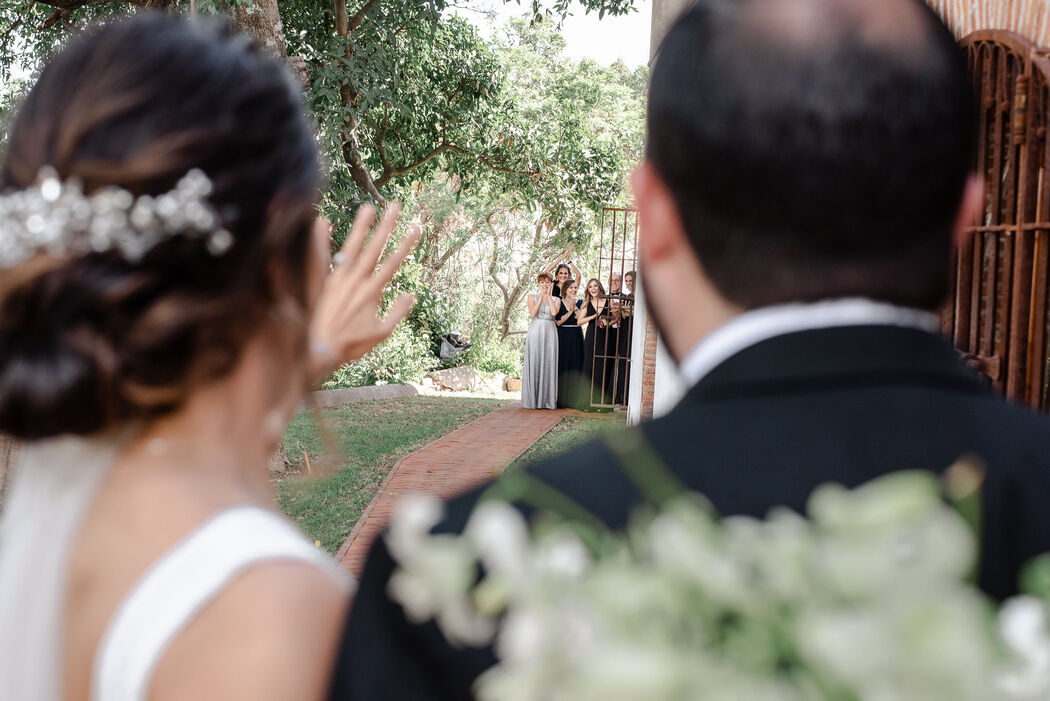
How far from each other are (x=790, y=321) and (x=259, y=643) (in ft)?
2.14

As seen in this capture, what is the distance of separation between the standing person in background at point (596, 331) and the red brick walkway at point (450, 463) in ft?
4.59

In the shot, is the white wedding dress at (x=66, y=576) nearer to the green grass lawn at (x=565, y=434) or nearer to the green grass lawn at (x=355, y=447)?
the green grass lawn at (x=355, y=447)

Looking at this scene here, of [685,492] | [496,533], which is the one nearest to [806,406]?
[685,492]

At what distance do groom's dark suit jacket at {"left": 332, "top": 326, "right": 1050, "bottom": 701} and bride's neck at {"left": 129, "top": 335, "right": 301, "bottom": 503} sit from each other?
18.3 inches

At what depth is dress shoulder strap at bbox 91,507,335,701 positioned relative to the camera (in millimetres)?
1030

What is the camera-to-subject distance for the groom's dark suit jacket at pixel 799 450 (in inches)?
29.2

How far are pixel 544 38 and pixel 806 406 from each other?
28.1m

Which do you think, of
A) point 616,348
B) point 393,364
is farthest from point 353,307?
point 393,364

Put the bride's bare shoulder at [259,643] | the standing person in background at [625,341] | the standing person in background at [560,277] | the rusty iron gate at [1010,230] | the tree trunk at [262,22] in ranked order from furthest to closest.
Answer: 1. the standing person in background at [560,277]
2. the standing person in background at [625,341]
3. the tree trunk at [262,22]
4. the rusty iron gate at [1010,230]
5. the bride's bare shoulder at [259,643]

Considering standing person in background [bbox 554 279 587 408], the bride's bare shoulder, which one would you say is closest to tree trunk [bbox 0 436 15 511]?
the bride's bare shoulder

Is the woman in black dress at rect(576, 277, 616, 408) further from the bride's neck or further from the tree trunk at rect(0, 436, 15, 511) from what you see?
the bride's neck

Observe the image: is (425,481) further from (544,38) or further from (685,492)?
(544,38)

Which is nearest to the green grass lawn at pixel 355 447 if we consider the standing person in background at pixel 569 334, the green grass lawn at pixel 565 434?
the green grass lawn at pixel 565 434

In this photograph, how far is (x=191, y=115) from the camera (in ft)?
3.65
